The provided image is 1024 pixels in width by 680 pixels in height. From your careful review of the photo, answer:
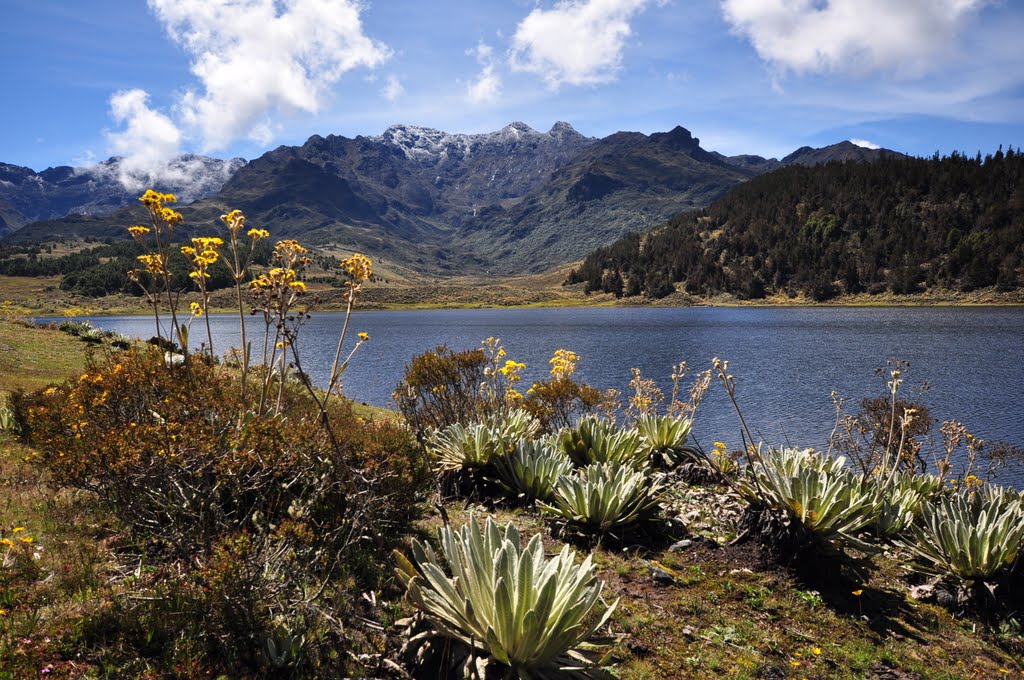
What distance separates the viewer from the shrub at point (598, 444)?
8062 millimetres

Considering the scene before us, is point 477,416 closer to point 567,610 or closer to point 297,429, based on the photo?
point 297,429

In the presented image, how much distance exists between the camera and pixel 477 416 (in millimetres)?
11477

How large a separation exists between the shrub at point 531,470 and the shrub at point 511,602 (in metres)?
2.84

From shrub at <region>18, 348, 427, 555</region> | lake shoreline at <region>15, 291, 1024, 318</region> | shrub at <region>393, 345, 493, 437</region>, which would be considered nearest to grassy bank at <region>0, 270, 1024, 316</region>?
lake shoreline at <region>15, 291, 1024, 318</region>

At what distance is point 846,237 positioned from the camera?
5448 inches

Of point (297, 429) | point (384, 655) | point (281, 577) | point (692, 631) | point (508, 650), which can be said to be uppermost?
point (297, 429)

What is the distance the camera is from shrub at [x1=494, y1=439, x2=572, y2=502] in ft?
22.8

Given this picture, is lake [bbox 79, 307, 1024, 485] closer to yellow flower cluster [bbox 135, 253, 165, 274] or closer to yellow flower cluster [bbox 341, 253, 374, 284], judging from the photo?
yellow flower cluster [bbox 341, 253, 374, 284]

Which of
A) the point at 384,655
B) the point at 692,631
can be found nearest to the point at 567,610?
the point at 384,655

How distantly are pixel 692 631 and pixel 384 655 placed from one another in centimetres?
247

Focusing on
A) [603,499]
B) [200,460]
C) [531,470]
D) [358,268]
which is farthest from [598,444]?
[200,460]

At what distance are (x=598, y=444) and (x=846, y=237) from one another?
156 m

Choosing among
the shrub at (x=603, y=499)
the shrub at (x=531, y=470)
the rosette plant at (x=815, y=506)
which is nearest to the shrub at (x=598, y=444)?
the shrub at (x=531, y=470)

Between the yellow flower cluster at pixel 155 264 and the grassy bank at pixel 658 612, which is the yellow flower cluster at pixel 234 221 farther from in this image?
the grassy bank at pixel 658 612
